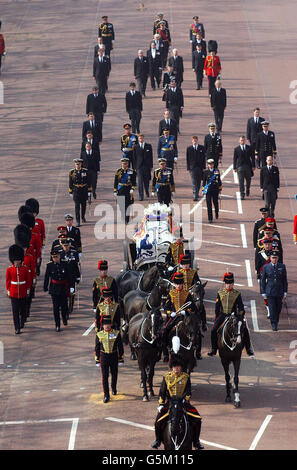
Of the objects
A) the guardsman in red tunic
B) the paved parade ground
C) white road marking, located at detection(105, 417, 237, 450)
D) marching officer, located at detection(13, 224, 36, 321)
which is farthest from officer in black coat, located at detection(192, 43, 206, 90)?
white road marking, located at detection(105, 417, 237, 450)

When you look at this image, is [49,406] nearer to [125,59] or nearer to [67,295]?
[67,295]

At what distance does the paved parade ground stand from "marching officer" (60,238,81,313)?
0.37m

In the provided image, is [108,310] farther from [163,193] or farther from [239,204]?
[239,204]

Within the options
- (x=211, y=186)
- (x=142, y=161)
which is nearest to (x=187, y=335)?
(x=211, y=186)

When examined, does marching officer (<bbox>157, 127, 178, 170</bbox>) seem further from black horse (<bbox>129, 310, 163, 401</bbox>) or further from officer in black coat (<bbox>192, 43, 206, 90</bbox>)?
black horse (<bbox>129, 310, 163, 401</bbox>)

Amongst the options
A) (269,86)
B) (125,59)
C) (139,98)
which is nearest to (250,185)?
(139,98)

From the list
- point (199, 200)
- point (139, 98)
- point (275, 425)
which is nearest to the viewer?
point (275, 425)

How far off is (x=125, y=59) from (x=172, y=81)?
8.05m

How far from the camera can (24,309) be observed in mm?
27312

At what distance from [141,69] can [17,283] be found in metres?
16.9

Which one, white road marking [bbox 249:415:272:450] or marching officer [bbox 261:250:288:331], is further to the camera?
marching officer [bbox 261:250:288:331]

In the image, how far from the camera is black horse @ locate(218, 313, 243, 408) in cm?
2303

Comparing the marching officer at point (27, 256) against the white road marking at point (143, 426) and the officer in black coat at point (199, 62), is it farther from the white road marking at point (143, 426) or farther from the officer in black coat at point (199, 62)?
the officer in black coat at point (199, 62)

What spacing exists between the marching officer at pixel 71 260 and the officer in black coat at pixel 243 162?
7679 millimetres
